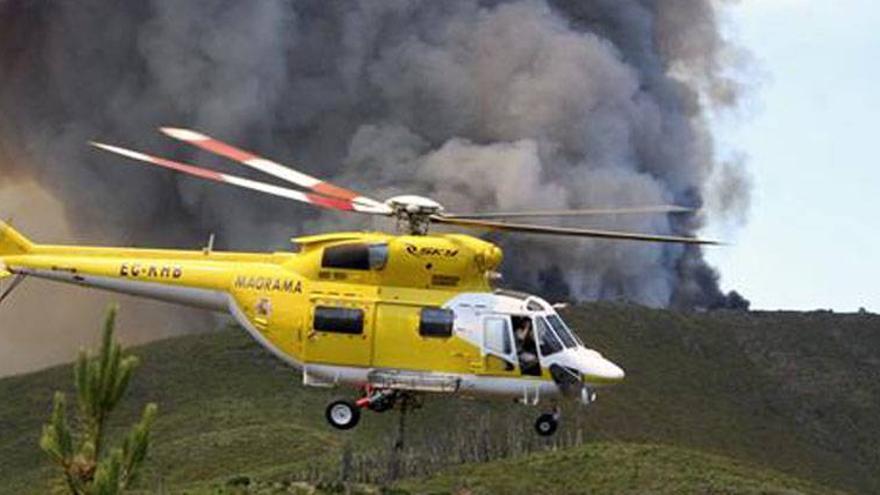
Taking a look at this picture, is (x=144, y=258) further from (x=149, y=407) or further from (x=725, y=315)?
(x=725, y=315)

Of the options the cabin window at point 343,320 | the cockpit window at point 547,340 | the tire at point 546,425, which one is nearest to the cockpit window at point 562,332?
the cockpit window at point 547,340

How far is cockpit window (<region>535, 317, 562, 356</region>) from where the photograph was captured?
107ft

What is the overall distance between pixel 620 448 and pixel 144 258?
5370 centimetres

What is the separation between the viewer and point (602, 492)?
72.3 metres

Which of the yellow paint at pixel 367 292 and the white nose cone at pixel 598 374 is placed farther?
the white nose cone at pixel 598 374

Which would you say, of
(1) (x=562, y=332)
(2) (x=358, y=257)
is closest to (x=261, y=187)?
(2) (x=358, y=257)

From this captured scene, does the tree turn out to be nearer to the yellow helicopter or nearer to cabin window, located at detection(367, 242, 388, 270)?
the yellow helicopter

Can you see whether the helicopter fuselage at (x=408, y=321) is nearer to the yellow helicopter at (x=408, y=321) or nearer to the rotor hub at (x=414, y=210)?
the yellow helicopter at (x=408, y=321)

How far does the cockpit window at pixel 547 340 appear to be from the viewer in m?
32.8

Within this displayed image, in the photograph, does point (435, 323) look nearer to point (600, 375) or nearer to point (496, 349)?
point (496, 349)

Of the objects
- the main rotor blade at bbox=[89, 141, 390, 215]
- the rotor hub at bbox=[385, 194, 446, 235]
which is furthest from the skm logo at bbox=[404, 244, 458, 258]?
the main rotor blade at bbox=[89, 141, 390, 215]

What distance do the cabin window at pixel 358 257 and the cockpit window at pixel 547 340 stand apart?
3.86 m

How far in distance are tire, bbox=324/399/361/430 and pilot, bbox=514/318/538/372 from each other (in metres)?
3.91

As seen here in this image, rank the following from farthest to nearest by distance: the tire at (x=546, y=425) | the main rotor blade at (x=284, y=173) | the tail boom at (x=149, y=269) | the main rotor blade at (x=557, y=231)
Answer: the tail boom at (x=149, y=269)
the tire at (x=546, y=425)
the main rotor blade at (x=284, y=173)
the main rotor blade at (x=557, y=231)
